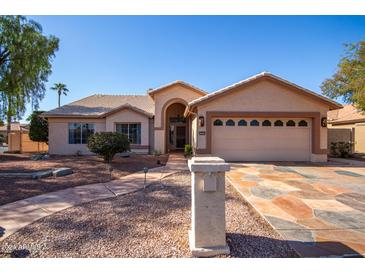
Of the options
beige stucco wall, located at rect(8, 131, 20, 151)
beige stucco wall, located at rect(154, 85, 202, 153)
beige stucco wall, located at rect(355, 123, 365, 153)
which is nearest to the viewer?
beige stucco wall, located at rect(154, 85, 202, 153)

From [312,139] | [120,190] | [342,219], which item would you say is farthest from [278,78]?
[120,190]

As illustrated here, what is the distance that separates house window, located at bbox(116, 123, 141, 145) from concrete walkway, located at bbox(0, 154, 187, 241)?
8.66 m

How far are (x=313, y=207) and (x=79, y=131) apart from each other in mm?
16560

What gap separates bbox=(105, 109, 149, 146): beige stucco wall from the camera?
1639cm

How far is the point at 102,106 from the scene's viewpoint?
62.2ft

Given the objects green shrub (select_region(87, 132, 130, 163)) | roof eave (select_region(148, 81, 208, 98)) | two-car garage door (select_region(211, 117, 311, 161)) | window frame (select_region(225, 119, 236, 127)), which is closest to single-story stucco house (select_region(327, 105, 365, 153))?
two-car garage door (select_region(211, 117, 311, 161))

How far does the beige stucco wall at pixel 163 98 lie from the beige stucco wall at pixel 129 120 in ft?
3.02

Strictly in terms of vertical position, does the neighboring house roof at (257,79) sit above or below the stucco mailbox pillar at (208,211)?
above

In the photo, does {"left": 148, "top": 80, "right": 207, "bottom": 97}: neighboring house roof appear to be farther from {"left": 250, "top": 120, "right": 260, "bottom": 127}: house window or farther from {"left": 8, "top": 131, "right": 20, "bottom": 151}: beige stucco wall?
{"left": 8, "top": 131, "right": 20, "bottom": 151}: beige stucco wall

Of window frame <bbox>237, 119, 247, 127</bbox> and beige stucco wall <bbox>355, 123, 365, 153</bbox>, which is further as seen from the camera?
beige stucco wall <bbox>355, 123, 365, 153</bbox>

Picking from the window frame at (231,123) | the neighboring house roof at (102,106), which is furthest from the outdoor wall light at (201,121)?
the neighboring house roof at (102,106)

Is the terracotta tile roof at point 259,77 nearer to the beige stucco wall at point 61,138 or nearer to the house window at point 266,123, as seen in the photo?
the house window at point 266,123

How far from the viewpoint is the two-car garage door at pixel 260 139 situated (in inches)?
493
